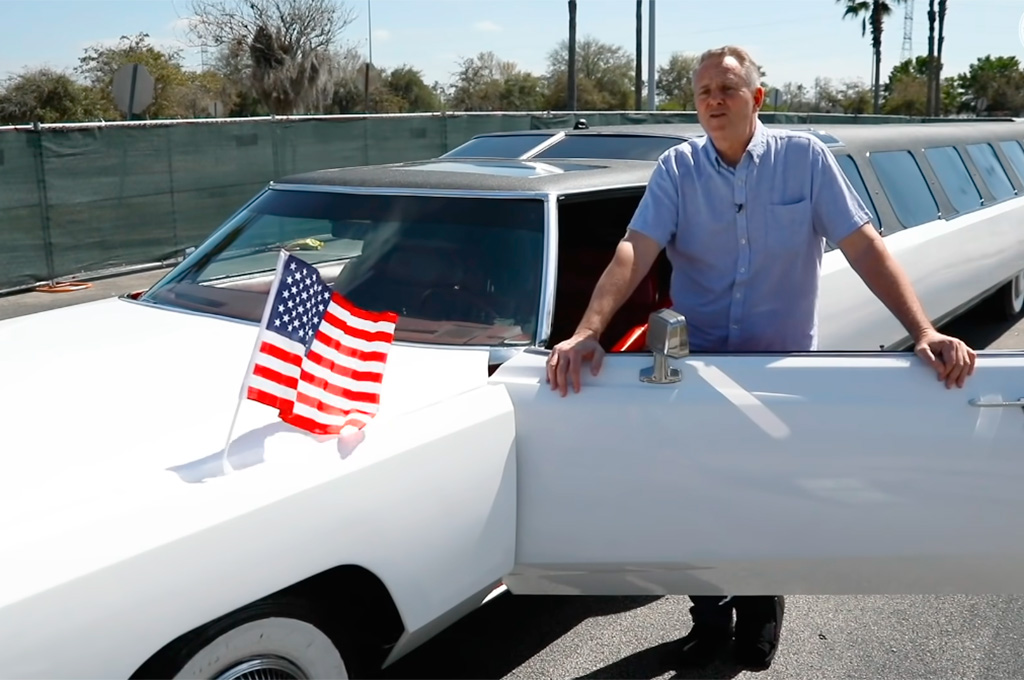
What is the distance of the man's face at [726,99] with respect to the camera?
305 cm

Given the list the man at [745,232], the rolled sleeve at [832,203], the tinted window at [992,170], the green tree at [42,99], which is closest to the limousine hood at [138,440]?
the man at [745,232]

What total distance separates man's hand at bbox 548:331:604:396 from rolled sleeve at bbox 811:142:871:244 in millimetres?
786

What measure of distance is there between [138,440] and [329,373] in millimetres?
463

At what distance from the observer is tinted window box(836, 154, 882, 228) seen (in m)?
5.55

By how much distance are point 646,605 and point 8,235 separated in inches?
389

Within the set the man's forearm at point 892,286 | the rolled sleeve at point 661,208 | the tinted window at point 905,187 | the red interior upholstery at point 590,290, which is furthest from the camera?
the tinted window at point 905,187

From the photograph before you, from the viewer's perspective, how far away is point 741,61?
3.09 metres

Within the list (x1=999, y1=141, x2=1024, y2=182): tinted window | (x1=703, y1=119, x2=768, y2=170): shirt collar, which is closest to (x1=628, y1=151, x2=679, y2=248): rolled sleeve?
(x1=703, y1=119, x2=768, y2=170): shirt collar

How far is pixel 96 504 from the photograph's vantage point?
2.11m

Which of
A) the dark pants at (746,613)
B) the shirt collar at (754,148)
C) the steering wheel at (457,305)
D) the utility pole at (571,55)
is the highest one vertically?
the utility pole at (571,55)

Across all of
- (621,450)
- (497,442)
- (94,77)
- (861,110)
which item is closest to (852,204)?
(621,450)

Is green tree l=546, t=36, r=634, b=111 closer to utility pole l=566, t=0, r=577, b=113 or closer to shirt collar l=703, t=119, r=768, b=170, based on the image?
utility pole l=566, t=0, r=577, b=113

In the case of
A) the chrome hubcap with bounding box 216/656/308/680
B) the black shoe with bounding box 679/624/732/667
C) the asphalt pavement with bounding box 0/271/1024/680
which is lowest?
the asphalt pavement with bounding box 0/271/1024/680

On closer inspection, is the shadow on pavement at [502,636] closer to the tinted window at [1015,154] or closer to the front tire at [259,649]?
the front tire at [259,649]
